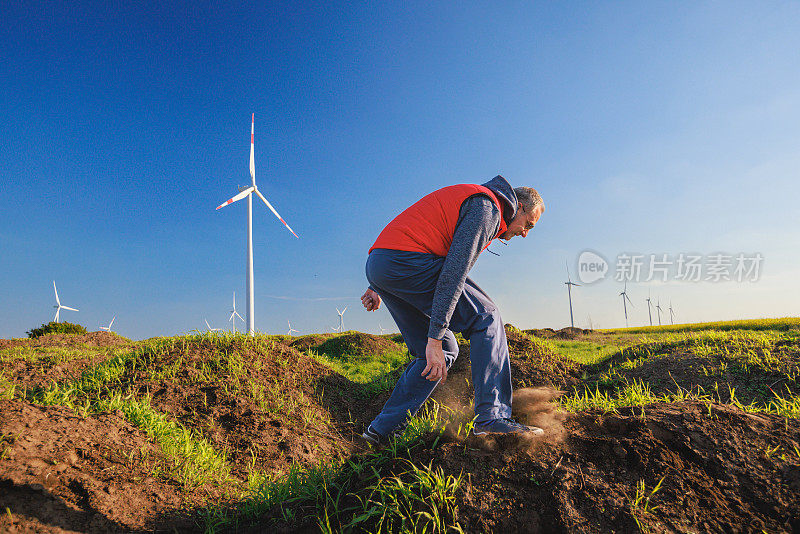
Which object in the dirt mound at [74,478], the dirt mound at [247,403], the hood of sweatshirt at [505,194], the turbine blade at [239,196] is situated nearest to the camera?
the dirt mound at [74,478]

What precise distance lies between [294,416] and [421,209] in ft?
11.6

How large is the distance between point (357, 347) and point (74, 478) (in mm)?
9978

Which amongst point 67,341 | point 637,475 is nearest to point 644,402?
point 637,475

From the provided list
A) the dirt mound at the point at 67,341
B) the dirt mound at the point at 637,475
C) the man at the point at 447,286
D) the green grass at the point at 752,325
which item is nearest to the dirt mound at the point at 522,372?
the man at the point at 447,286

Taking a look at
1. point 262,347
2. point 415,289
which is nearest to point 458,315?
point 415,289

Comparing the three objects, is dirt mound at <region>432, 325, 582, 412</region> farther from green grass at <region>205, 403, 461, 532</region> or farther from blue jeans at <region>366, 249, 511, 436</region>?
green grass at <region>205, 403, 461, 532</region>

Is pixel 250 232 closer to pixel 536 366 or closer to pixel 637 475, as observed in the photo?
pixel 536 366

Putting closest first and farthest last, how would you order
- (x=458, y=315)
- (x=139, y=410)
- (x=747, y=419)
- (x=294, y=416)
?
1. (x=747, y=419)
2. (x=458, y=315)
3. (x=139, y=410)
4. (x=294, y=416)

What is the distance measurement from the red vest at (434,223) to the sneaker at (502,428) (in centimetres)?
123

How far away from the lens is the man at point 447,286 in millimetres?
3025

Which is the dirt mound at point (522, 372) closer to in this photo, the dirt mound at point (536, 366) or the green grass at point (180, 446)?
the dirt mound at point (536, 366)

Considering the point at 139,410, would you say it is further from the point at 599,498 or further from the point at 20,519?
the point at 599,498

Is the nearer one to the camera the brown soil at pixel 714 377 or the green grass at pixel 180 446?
the green grass at pixel 180 446

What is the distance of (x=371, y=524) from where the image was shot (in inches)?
83.6
